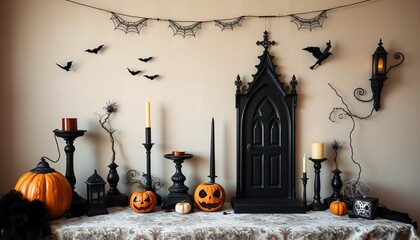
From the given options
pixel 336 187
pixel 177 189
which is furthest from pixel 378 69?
pixel 177 189

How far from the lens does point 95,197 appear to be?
1.93 m

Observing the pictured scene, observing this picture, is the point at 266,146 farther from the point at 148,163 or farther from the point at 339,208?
the point at 148,163

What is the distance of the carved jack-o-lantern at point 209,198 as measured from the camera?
6.45ft

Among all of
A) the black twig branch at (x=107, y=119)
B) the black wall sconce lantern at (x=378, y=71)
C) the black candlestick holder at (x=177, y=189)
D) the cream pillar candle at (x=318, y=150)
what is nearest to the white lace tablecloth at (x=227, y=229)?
the black candlestick holder at (x=177, y=189)

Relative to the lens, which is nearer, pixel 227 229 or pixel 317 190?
pixel 227 229

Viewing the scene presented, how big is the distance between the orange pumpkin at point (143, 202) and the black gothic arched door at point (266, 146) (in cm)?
67

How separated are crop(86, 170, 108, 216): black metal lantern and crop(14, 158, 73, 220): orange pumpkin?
0.13 metres

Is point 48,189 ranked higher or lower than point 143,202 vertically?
higher

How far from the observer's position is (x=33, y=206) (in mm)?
1668

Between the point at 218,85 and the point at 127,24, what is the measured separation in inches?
30.7

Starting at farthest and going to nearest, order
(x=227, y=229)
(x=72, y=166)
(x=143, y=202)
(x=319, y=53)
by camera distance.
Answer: (x=319, y=53), (x=72, y=166), (x=143, y=202), (x=227, y=229)

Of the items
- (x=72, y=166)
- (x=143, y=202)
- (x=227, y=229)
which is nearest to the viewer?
(x=227, y=229)

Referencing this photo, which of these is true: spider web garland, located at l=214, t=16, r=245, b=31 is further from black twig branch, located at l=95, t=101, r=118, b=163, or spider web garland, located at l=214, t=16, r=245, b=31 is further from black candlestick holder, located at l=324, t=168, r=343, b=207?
black candlestick holder, located at l=324, t=168, r=343, b=207

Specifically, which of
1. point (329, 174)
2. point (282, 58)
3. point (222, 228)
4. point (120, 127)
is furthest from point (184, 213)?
point (282, 58)
